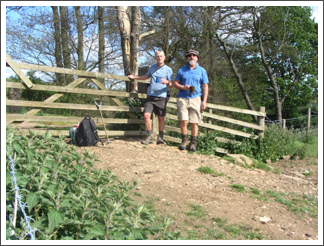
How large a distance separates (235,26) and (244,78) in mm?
2622

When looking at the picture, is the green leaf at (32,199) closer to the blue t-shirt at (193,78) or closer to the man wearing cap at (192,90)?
the man wearing cap at (192,90)

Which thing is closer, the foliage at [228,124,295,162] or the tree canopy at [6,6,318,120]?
the foliage at [228,124,295,162]

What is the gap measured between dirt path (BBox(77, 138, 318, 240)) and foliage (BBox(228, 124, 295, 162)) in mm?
1210

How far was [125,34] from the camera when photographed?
802 centimetres

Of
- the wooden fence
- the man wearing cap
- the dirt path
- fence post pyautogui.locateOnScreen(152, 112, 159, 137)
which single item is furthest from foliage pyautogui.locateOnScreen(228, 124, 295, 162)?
fence post pyautogui.locateOnScreen(152, 112, 159, 137)

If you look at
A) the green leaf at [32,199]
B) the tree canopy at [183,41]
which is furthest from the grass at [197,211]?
the tree canopy at [183,41]

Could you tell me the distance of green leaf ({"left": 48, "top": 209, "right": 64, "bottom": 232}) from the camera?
1796 millimetres

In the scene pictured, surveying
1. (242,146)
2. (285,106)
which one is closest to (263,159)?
(242,146)

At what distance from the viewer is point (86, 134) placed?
6.07 meters

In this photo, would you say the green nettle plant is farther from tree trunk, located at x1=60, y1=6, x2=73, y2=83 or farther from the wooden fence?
tree trunk, located at x1=60, y1=6, x2=73, y2=83

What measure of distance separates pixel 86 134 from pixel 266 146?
186 inches

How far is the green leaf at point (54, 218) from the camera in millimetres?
1796

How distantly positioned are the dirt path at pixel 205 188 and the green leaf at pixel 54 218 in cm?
80

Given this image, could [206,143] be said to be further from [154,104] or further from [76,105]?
[76,105]
